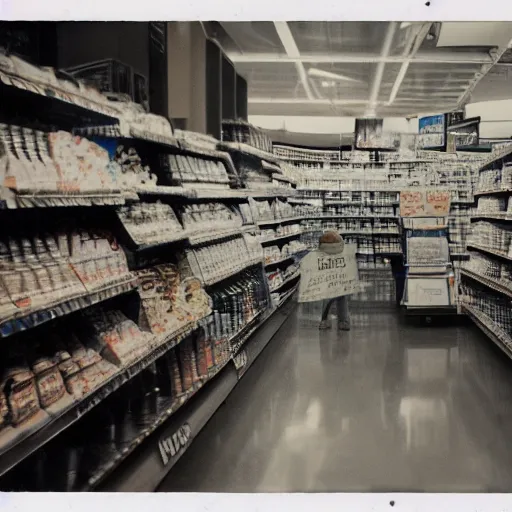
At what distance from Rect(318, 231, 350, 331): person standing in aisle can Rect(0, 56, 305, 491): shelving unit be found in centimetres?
22

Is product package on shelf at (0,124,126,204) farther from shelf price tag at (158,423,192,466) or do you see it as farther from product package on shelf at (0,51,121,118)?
shelf price tag at (158,423,192,466)

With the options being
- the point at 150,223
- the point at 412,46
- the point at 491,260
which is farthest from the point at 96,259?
the point at 491,260

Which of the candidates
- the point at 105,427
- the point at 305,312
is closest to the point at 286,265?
the point at 305,312

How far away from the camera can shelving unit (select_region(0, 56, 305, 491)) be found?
2025 millimetres

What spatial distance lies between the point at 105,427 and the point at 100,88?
4.87 ft

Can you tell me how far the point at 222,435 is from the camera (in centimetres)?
350

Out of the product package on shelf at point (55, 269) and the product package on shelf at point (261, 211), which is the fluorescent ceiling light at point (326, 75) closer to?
the product package on shelf at point (55, 269)

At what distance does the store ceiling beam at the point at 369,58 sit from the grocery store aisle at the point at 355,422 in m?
1.37

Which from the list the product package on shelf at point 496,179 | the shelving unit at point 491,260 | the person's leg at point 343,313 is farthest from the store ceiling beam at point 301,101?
the product package on shelf at point 496,179

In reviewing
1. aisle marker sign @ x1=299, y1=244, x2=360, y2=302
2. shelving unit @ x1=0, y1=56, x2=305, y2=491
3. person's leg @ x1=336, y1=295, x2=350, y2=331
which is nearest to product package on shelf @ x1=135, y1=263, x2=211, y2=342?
shelving unit @ x1=0, y1=56, x2=305, y2=491

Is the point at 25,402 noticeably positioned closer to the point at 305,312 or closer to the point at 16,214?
the point at 16,214

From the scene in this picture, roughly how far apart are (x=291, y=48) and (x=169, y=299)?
1407mm

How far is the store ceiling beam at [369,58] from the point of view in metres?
2.96

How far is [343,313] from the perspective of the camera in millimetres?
3506
